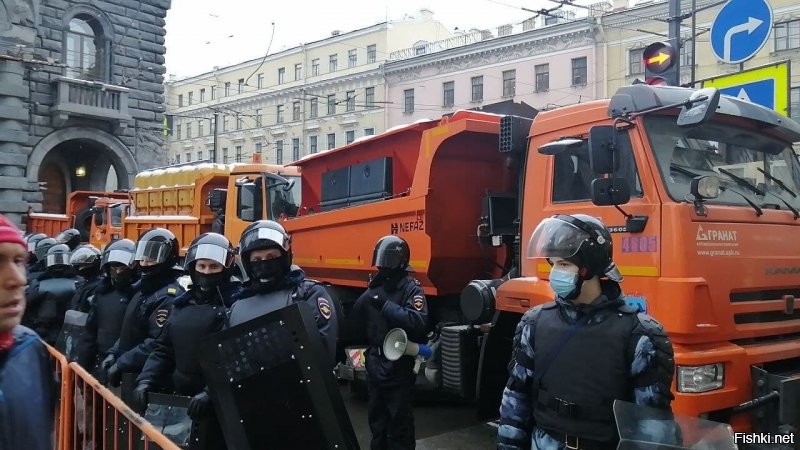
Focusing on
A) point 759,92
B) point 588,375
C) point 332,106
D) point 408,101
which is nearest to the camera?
point 588,375

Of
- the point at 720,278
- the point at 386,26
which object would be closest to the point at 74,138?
the point at 720,278

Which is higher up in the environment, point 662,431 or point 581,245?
point 581,245

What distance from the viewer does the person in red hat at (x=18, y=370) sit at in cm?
163

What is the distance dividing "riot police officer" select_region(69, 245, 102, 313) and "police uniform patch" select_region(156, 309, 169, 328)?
2350mm

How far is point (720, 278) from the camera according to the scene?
4055 mm

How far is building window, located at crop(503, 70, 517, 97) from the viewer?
117ft

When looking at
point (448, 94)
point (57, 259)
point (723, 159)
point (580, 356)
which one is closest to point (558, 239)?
point (580, 356)

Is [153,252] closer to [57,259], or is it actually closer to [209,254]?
[209,254]

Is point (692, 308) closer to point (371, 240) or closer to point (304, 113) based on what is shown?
point (371, 240)

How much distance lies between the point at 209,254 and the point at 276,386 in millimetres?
1342

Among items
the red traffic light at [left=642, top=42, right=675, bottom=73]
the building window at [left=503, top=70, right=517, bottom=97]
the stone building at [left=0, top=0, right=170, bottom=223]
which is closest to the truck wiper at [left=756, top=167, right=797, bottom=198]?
the red traffic light at [left=642, top=42, right=675, bottom=73]

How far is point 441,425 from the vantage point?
254 inches

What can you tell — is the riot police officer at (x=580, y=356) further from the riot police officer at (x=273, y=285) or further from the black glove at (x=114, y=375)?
the black glove at (x=114, y=375)

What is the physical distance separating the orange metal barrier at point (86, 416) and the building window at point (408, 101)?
37.6m
